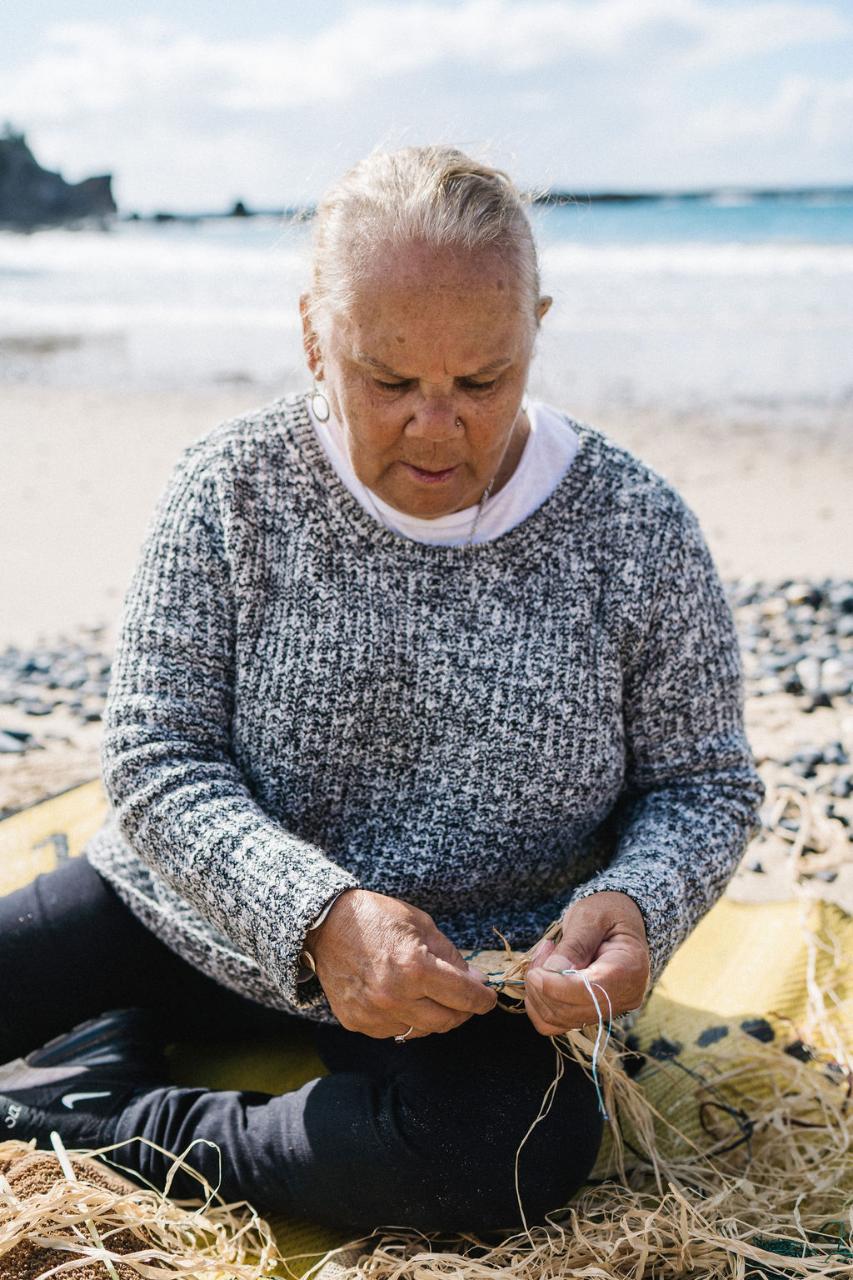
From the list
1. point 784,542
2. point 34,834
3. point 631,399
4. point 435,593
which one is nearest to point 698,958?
point 435,593

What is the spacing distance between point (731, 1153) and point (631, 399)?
346 inches

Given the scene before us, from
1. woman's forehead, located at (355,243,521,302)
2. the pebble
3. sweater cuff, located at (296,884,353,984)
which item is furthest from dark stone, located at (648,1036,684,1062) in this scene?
woman's forehead, located at (355,243,521,302)

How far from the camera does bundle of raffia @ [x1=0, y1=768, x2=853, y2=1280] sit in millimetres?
1892

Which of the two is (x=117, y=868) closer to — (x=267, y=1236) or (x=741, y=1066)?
(x=267, y=1236)

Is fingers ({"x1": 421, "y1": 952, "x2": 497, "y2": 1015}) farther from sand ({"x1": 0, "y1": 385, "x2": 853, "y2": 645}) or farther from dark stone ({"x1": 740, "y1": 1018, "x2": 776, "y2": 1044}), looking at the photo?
sand ({"x1": 0, "y1": 385, "x2": 853, "y2": 645})

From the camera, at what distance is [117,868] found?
→ 7.74ft

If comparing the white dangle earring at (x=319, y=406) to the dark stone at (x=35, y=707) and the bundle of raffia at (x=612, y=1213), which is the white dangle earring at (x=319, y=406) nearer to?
the bundle of raffia at (x=612, y=1213)

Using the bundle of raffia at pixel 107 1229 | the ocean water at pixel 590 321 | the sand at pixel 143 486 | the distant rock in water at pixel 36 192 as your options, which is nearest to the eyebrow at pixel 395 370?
the ocean water at pixel 590 321

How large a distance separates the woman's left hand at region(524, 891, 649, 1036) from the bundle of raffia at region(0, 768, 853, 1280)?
56 millimetres

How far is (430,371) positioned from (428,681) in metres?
0.56

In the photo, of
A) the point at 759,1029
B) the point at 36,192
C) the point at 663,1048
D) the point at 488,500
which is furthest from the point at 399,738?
the point at 36,192

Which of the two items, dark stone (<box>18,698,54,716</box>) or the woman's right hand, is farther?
dark stone (<box>18,698,54,716</box>)

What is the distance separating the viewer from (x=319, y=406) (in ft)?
7.35

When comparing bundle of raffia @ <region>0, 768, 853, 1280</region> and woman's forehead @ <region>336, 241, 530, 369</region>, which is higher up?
woman's forehead @ <region>336, 241, 530, 369</region>
